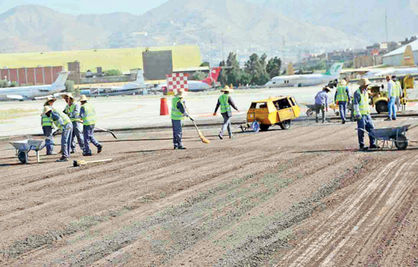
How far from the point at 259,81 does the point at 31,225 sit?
410 feet

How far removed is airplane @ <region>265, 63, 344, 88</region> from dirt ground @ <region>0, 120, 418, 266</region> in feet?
276

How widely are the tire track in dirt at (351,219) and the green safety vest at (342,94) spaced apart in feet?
40.9

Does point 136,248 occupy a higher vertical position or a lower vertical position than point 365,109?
lower

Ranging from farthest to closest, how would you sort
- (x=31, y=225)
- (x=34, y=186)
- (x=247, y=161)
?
(x=247, y=161), (x=34, y=186), (x=31, y=225)

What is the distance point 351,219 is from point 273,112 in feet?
50.3

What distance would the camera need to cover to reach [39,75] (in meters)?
168

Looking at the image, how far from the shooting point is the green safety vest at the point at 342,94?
26.0 m

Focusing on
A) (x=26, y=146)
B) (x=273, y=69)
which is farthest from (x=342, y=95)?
(x=273, y=69)

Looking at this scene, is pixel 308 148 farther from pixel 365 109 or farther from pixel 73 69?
pixel 73 69

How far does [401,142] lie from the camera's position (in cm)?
1681

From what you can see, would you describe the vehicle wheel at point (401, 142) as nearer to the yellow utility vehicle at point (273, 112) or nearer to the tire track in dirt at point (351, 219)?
the tire track in dirt at point (351, 219)

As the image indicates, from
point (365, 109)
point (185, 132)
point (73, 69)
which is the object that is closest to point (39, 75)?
point (73, 69)

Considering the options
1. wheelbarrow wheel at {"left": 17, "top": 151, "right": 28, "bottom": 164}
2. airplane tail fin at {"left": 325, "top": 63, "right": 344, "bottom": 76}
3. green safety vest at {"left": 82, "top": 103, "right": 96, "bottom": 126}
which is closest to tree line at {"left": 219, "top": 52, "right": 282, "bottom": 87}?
airplane tail fin at {"left": 325, "top": 63, "right": 344, "bottom": 76}

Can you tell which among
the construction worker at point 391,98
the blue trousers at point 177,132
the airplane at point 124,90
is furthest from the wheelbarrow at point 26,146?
the airplane at point 124,90
